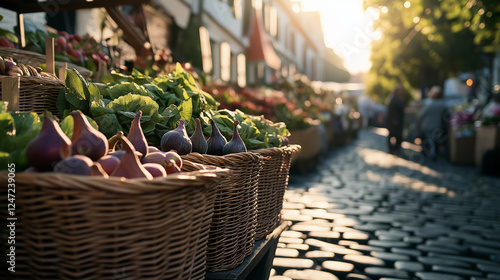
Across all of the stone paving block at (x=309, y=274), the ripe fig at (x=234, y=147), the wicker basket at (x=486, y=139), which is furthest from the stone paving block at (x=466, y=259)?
the wicker basket at (x=486, y=139)

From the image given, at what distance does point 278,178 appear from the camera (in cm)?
294

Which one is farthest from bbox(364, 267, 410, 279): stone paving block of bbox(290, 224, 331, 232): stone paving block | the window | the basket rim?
the window

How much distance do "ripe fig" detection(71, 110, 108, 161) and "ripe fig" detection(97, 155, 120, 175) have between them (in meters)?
0.03

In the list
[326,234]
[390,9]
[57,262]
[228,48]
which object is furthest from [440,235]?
[228,48]

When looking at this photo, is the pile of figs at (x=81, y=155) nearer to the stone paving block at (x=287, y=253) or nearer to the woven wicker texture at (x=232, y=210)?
the woven wicker texture at (x=232, y=210)

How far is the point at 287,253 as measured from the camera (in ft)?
12.1

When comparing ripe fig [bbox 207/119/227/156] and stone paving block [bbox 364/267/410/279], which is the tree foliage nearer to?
stone paving block [bbox 364/267/410/279]

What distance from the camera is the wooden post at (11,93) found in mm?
2004

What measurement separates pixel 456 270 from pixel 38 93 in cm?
326

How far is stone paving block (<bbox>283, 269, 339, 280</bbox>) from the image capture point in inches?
124

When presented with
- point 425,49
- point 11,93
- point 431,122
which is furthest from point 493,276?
point 425,49

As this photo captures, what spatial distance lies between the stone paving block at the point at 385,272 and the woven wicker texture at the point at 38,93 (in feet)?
8.28

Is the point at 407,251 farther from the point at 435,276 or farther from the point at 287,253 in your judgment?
the point at 287,253

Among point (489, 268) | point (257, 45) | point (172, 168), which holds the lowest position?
point (489, 268)
